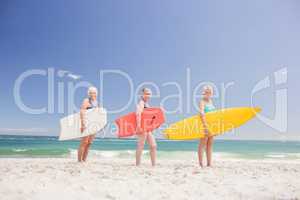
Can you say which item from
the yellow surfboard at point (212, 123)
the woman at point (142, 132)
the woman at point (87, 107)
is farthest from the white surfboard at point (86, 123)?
the yellow surfboard at point (212, 123)

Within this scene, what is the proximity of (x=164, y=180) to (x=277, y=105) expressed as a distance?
20.2 ft

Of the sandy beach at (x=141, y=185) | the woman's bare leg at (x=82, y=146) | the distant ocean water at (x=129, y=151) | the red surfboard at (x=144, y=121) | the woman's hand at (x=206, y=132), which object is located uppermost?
the red surfboard at (x=144, y=121)

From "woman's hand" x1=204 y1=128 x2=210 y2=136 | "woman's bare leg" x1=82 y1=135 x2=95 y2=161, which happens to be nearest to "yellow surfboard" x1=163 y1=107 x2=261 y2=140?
"woman's hand" x1=204 y1=128 x2=210 y2=136

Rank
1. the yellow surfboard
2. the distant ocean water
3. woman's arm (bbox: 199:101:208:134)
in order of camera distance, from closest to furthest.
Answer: woman's arm (bbox: 199:101:208:134)
the yellow surfboard
the distant ocean water

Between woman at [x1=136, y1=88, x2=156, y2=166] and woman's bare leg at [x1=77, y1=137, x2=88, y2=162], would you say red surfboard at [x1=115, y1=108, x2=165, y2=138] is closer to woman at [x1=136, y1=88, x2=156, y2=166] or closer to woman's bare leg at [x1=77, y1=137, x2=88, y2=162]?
woman at [x1=136, y1=88, x2=156, y2=166]

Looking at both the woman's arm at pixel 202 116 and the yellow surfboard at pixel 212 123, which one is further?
the yellow surfboard at pixel 212 123

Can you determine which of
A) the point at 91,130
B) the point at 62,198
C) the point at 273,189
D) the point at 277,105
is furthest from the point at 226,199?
the point at 277,105

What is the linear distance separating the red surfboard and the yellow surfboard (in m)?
0.38

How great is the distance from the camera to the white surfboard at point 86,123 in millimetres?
4152

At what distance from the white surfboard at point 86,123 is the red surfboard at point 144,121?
0.23m

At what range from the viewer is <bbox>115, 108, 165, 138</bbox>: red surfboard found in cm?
409

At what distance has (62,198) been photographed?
8.02ft

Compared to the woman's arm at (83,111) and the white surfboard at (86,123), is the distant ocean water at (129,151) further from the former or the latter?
the woman's arm at (83,111)

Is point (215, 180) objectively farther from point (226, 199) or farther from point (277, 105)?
point (277, 105)
